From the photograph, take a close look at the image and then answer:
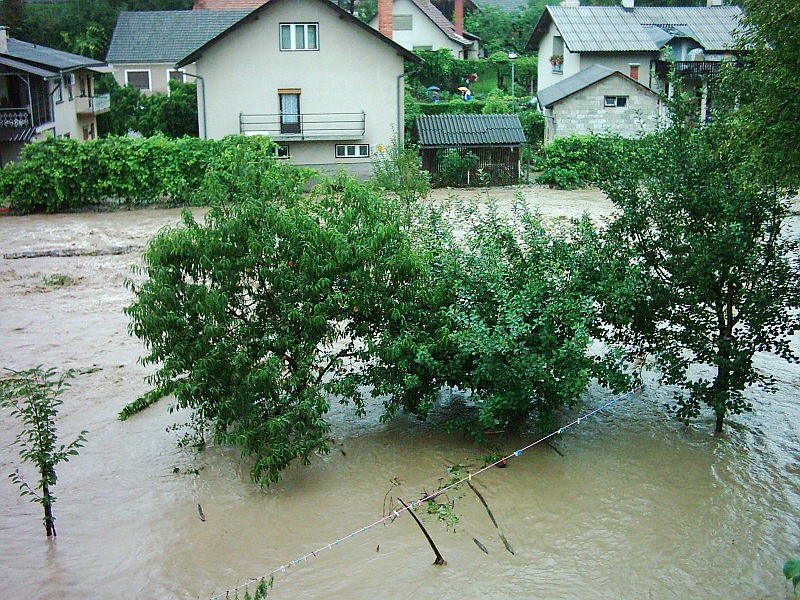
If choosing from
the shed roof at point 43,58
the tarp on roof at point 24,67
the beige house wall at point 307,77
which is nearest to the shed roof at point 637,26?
the beige house wall at point 307,77

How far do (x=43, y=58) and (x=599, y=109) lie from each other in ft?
80.2

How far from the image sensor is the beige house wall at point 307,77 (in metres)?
35.3

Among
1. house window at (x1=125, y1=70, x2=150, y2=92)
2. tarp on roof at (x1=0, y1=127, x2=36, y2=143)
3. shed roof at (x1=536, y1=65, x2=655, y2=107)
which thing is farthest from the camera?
house window at (x1=125, y1=70, x2=150, y2=92)

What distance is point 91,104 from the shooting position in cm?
4284

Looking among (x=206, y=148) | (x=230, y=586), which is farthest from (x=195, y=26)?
(x=230, y=586)

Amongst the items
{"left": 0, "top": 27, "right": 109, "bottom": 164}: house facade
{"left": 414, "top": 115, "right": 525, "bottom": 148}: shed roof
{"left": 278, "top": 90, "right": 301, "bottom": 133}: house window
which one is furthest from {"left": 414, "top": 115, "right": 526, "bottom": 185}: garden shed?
{"left": 0, "top": 27, "right": 109, "bottom": 164}: house facade

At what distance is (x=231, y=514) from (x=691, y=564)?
231 inches

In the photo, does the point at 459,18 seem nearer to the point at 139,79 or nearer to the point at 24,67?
the point at 139,79

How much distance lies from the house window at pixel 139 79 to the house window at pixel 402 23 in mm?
17461

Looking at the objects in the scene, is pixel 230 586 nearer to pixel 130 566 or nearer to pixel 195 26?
pixel 130 566

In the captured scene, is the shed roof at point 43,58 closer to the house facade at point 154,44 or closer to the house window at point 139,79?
the house facade at point 154,44

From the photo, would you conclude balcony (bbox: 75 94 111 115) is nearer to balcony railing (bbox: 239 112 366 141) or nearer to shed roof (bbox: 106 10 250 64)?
shed roof (bbox: 106 10 250 64)

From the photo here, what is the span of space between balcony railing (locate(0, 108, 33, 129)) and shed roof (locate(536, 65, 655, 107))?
2172 cm

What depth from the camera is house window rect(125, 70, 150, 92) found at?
49625 mm
